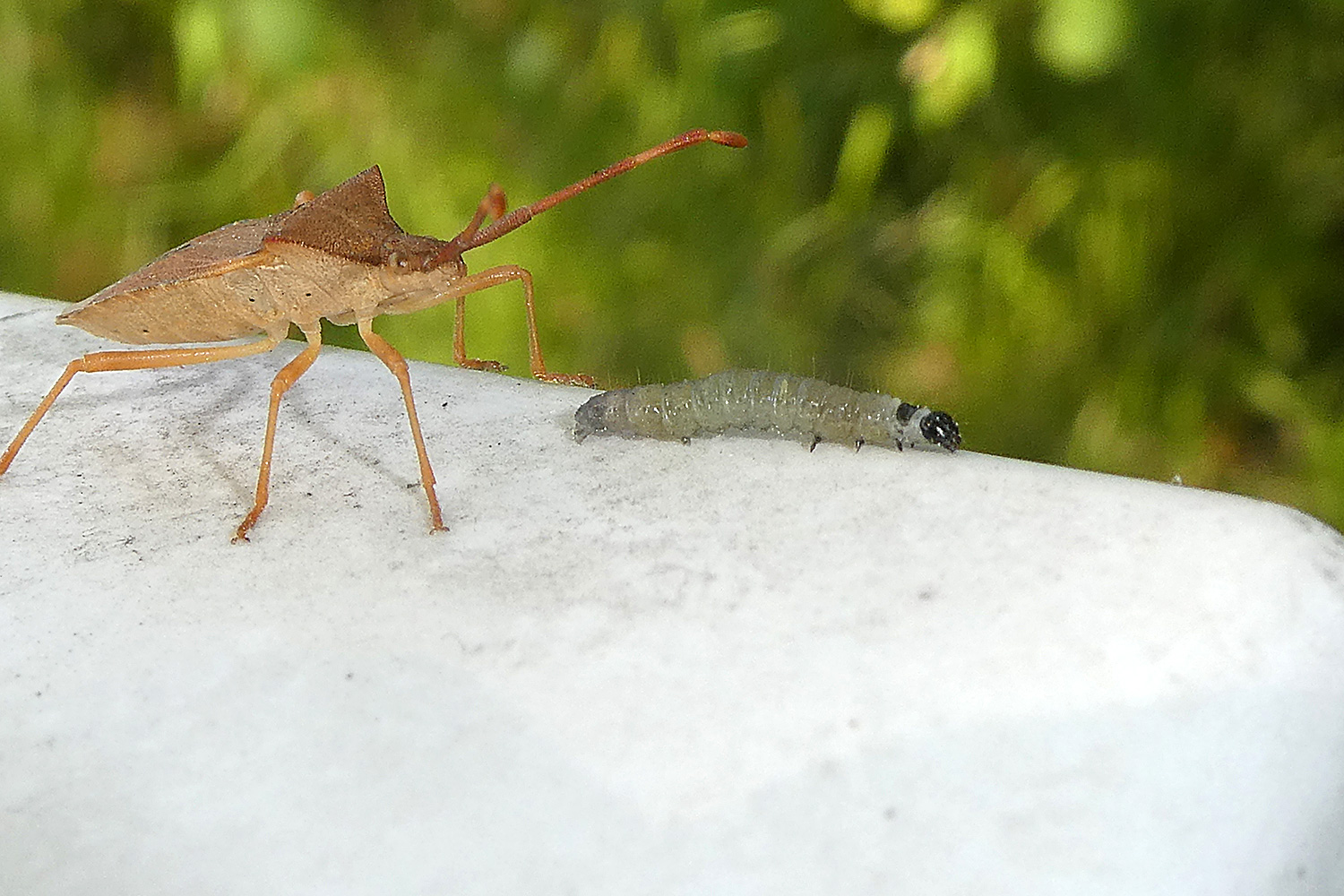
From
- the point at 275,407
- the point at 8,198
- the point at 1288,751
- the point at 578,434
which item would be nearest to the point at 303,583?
the point at 275,407

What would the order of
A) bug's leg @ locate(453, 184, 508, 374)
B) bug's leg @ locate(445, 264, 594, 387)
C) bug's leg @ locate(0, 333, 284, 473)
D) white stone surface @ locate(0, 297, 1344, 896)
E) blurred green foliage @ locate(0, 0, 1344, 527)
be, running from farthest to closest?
1. blurred green foliage @ locate(0, 0, 1344, 527)
2. bug's leg @ locate(453, 184, 508, 374)
3. bug's leg @ locate(445, 264, 594, 387)
4. bug's leg @ locate(0, 333, 284, 473)
5. white stone surface @ locate(0, 297, 1344, 896)

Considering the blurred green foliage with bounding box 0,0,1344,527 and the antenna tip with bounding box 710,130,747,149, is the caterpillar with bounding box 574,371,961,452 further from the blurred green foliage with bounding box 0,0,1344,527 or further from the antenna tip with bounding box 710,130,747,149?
the blurred green foliage with bounding box 0,0,1344,527

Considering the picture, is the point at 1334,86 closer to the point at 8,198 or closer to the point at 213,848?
the point at 213,848

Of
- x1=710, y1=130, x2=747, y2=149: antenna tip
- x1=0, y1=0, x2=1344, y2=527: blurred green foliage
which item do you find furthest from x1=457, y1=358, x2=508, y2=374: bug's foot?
x1=0, y1=0, x2=1344, y2=527: blurred green foliage

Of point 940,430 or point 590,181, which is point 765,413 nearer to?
point 940,430

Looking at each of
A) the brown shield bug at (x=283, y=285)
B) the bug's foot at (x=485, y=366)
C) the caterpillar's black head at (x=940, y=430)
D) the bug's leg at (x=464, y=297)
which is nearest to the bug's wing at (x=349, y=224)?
the brown shield bug at (x=283, y=285)

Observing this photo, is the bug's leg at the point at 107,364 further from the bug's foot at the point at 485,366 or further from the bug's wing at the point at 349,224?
the bug's foot at the point at 485,366

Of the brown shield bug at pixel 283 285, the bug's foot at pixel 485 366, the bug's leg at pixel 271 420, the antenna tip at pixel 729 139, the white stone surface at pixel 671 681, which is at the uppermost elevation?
the antenna tip at pixel 729 139
